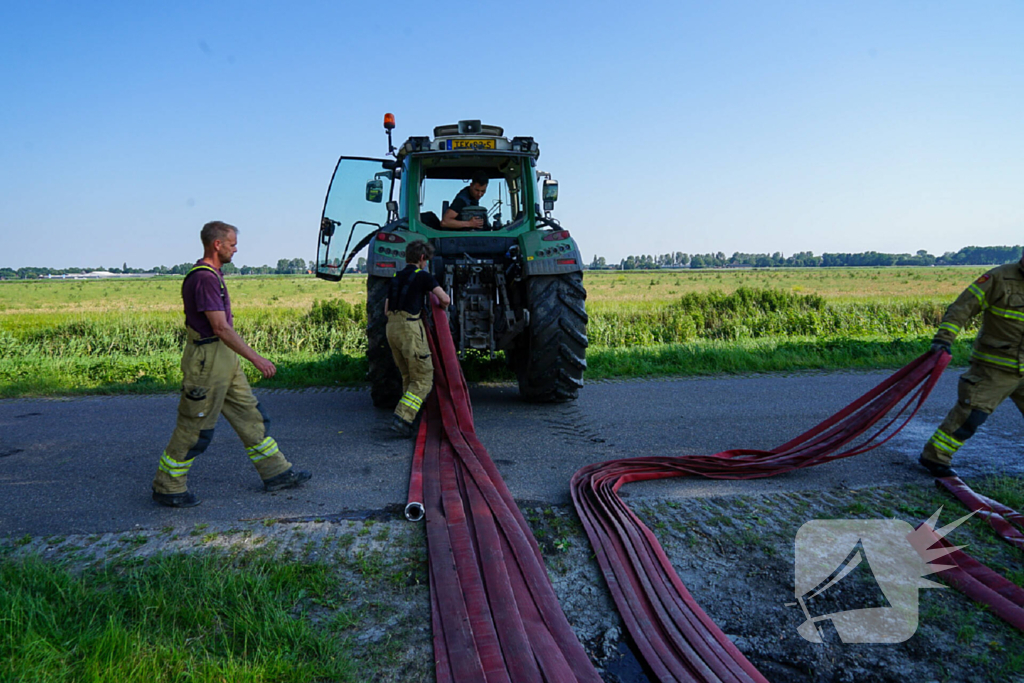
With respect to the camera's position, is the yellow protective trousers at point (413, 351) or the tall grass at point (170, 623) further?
the yellow protective trousers at point (413, 351)

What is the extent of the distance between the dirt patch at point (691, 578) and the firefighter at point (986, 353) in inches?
27.3

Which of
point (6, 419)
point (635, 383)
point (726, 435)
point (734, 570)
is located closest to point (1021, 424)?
point (726, 435)

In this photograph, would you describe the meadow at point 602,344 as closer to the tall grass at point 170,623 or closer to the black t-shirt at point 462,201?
the black t-shirt at point 462,201

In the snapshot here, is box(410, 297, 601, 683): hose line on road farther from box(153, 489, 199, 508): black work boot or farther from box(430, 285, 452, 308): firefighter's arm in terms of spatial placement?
box(430, 285, 452, 308): firefighter's arm

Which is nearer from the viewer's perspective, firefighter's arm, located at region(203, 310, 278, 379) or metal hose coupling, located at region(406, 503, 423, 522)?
metal hose coupling, located at region(406, 503, 423, 522)

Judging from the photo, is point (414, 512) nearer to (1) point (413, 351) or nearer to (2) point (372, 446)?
(2) point (372, 446)

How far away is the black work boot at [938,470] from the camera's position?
469cm

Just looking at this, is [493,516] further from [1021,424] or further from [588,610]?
[1021,424]

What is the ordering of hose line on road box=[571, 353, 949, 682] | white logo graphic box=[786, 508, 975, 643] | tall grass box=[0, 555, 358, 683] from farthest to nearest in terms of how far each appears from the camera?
white logo graphic box=[786, 508, 975, 643], hose line on road box=[571, 353, 949, 682], tall grass box=[0, 555, 358, 683]

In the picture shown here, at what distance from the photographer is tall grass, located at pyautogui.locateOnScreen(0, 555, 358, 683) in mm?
2436

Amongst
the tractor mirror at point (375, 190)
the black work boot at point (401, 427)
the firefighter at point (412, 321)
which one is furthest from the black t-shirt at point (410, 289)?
the tractor mirror at point (375, 190)

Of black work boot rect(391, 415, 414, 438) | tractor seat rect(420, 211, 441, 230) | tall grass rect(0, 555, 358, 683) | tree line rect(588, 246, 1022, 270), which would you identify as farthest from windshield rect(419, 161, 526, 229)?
tree line rect(588, 246, 1022, 270)

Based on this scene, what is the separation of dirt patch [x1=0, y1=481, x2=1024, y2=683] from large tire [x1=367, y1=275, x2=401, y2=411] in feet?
9.69

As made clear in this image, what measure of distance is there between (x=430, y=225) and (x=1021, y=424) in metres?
6.14
